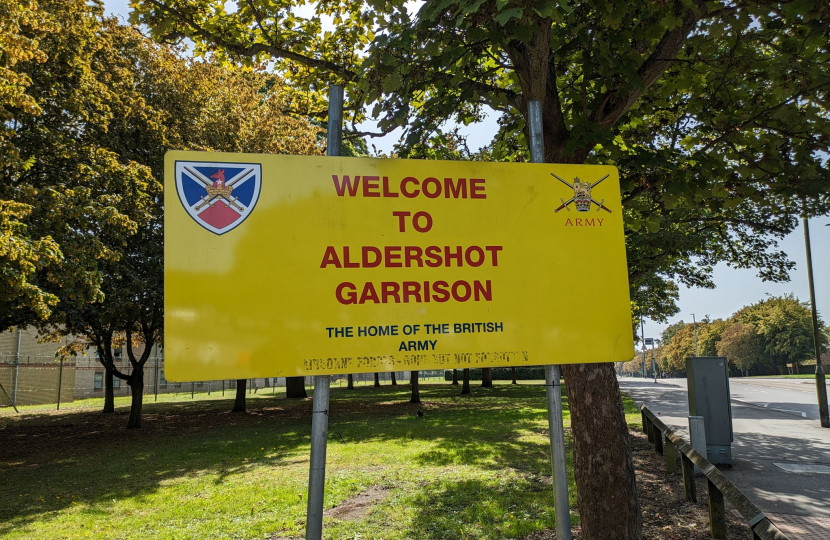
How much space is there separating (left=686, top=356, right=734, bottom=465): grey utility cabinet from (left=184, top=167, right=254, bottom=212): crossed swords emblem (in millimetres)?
8573

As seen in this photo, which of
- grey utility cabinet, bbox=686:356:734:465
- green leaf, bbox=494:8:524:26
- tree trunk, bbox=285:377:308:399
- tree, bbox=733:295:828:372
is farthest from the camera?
tree, bbox=733:295:828:372

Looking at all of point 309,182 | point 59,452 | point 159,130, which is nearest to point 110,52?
point 159,130

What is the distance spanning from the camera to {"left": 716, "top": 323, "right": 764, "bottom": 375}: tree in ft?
271

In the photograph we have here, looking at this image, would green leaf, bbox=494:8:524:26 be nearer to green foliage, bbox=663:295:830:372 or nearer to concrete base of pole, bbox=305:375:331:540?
concrete base of pole, bbox=305:375:331:540

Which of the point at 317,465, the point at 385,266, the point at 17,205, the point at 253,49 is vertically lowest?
the point at 317,465

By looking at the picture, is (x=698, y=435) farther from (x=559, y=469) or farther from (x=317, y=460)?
(x=317, y=460)

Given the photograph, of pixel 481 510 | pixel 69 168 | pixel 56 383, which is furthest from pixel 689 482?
pixel 56 383

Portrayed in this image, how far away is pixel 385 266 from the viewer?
320cm

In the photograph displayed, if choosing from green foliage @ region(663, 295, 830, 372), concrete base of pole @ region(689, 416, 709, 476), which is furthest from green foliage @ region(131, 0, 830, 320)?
green foliage @ region(663, 295, 830, 372)

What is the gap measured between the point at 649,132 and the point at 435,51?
158 inches

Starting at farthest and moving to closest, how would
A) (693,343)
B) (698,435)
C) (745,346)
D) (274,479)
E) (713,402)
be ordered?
(693,343) < (745,346) < (713,402) < (274,479) < (698,435)

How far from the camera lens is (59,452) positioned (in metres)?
14.1

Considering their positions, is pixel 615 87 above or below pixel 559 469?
above

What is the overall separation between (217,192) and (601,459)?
12.7 feet
